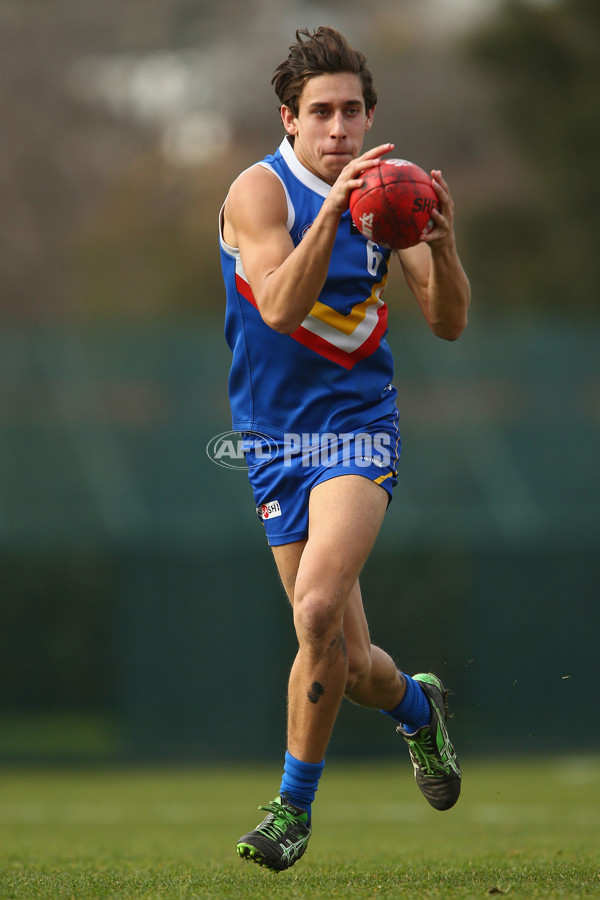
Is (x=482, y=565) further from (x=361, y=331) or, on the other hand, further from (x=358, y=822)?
(x=361, y=331)

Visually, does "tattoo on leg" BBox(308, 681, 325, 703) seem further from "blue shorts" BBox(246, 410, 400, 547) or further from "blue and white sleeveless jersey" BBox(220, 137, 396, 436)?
"blue and white sleeveless jersey" BBox(220, 137, 396, 436)

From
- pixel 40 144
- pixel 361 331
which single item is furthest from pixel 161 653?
pixel 40 144

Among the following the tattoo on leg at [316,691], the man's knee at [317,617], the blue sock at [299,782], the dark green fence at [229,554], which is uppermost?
the man's knee at [317,617]

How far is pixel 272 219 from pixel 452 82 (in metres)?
33.2

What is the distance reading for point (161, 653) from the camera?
14.5 m

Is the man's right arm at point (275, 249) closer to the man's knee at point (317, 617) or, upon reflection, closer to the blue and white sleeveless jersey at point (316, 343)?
the blue and white sleeveless jersey at point (316, 343)

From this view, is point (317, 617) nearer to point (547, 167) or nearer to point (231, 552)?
point (231, 552)

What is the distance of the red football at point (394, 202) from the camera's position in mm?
4633

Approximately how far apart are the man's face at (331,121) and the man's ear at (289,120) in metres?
0.06

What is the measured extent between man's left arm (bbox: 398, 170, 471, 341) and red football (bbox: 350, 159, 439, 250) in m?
0.06

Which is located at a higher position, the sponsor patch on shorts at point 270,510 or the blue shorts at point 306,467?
the blue shorts at point 306,467

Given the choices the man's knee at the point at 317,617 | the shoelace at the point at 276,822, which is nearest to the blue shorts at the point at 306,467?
the man's knee at the point at 317,617

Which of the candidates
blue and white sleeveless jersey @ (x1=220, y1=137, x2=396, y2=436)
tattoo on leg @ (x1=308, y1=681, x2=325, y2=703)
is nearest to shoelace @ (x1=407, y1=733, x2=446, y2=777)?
tattoo on leg @ (x1=308, y1=681, x2=325, y2=703)

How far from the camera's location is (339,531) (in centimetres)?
480
